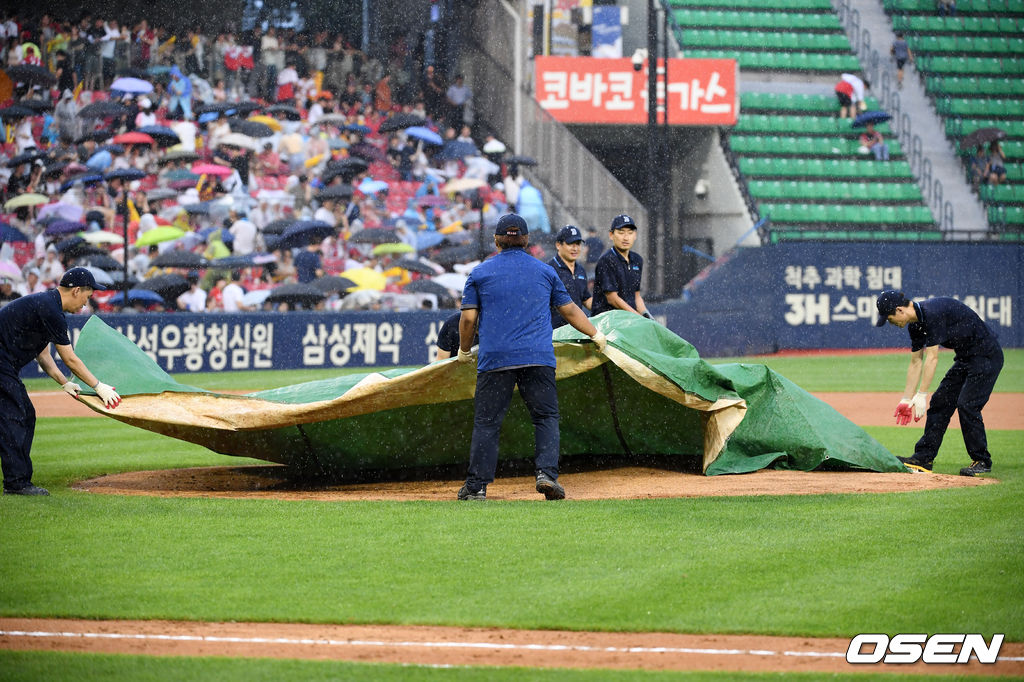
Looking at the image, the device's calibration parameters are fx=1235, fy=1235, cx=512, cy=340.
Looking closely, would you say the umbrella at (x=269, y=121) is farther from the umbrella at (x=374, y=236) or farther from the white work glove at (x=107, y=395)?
the white work glove at (x=107, y=395)

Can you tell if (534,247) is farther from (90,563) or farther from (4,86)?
(90,563)

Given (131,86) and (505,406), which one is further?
(131,86)

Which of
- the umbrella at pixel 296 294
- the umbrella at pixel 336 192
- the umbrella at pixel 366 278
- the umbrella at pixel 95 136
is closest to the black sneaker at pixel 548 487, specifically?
the umbrella at pixel 296 294

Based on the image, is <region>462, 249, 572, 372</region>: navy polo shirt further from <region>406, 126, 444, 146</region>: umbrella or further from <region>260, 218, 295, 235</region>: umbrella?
<region>406, 126, 444, 146</region>: umbrella

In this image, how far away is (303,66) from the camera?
2991 cm

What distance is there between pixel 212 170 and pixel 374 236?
3.80m

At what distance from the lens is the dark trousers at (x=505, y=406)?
321 inches

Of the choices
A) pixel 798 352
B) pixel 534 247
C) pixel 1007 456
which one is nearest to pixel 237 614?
pixel 1007 456

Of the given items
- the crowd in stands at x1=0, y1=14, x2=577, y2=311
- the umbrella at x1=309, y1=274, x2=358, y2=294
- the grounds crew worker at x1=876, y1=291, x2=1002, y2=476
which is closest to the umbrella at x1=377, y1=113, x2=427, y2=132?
the crowd in stands at x1=0, y1=14, x2=577, y2=311

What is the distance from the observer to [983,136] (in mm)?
32188

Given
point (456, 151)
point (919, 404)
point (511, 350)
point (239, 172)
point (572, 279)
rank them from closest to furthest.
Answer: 1. point (511, 350)
2. point (919, 404)
3. point (572, 279)
4. point (239, 172)
5. point (456, 151)

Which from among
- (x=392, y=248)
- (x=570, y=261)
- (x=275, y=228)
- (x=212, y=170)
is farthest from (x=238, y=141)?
(x=570, y=261)

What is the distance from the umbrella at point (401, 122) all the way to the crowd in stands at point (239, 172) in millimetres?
53

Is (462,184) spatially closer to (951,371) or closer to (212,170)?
(212,170)
